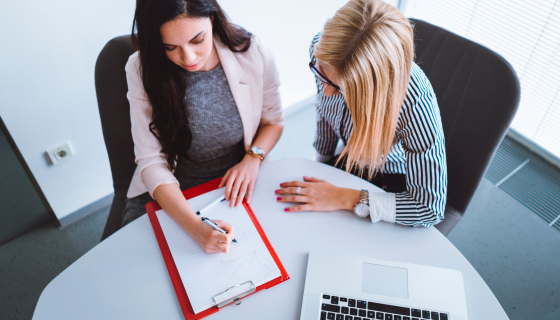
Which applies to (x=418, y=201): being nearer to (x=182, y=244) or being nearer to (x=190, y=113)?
(x=182, y=244)

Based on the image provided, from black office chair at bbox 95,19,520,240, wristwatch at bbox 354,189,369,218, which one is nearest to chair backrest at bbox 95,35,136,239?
black office chair at bbox 95,19,520,240

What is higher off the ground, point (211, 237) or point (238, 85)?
point (238, 85)

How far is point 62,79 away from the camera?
1467 millimetres

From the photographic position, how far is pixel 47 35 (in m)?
1.35

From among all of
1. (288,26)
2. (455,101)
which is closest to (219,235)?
(455,101)

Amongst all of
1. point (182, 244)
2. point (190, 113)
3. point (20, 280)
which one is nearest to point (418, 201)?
point (182, 244)

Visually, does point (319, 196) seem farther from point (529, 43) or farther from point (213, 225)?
point (529, 43)

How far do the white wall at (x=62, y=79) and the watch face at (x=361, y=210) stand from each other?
1308 mm

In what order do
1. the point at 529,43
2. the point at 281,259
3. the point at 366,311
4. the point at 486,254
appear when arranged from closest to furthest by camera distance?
the point at 366,311 < the point at 281,259 < the point at 486,254 < the point at 529,43

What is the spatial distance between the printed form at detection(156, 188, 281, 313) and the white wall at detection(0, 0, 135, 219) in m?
0.94

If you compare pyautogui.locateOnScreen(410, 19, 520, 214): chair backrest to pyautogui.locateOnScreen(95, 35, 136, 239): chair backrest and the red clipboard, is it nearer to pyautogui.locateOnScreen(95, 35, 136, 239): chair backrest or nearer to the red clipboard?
the red clipboard

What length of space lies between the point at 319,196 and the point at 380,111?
294mm

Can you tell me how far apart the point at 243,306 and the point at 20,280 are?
1.47 metres

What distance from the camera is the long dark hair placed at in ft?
2.93
